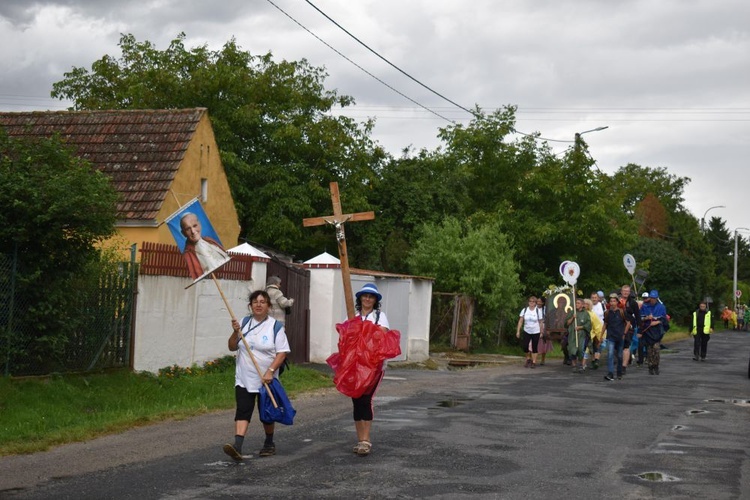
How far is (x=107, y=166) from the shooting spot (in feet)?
80.9

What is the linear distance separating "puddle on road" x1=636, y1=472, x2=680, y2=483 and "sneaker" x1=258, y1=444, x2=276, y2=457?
3440 millimetres

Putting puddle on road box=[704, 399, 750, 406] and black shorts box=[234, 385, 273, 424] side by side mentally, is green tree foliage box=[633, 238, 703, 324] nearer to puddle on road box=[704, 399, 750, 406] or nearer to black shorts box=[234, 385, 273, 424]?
puddle on road box=[704, 399, 750, 406]

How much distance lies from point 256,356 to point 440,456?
2.04 m

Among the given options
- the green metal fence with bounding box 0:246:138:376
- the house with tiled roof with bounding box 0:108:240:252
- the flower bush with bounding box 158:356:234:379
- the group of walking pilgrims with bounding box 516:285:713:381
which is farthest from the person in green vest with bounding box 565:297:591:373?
the green metal fence with bounding box 0:246:138:376

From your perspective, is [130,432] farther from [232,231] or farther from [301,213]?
[301,213]

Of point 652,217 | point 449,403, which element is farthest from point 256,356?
point 652,217

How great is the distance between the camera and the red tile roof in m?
23.8

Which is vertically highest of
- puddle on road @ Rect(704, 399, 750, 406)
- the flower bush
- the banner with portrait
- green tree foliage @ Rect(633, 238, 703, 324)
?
green tree foliage @ Rect(633, 238, 703, 324)

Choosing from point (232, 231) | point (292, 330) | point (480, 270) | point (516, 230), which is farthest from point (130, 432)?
point (516, 230)

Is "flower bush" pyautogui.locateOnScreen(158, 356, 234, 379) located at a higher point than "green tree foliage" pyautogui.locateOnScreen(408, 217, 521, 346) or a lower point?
lower

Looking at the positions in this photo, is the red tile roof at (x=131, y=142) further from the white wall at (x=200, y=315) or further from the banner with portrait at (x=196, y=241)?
the banner with portrait at (x=196, y=241)

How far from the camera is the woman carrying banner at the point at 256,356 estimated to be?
10102 millimetres

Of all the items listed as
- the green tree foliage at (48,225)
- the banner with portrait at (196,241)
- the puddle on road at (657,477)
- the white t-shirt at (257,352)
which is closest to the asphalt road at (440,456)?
the puddle on road at (657,477)

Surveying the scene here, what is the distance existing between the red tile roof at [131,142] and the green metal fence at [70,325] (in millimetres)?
7692
